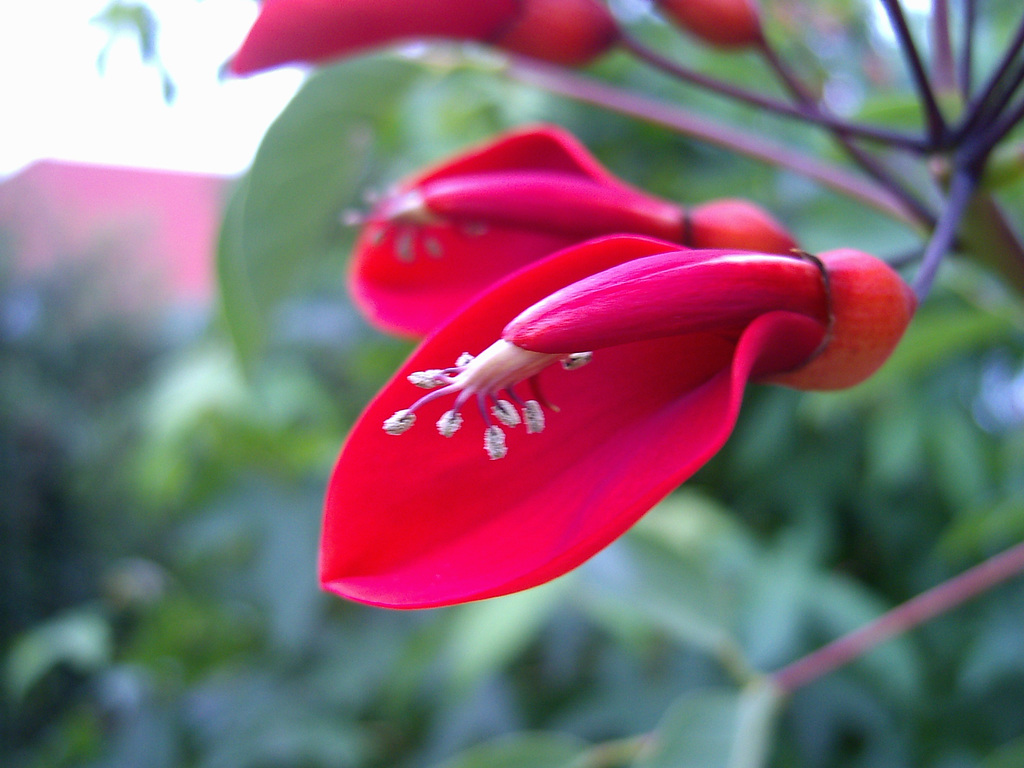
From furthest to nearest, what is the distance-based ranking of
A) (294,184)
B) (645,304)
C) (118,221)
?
(118,221)
(294,184)
(645,304)

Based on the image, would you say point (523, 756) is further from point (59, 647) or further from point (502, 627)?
point (59, 647)

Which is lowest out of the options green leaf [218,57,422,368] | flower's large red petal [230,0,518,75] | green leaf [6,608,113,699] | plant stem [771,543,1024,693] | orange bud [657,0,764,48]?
green leaf [6,608,113,699]

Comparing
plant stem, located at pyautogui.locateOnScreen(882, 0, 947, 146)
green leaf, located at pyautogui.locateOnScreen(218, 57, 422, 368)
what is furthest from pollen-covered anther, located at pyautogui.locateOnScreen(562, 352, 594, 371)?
green leaf, located at pyautogui.locateOnScreen(218, 57, 422, 368)

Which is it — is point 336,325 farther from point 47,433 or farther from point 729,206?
point 47,433

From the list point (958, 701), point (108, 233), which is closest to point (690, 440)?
point (958, 701)

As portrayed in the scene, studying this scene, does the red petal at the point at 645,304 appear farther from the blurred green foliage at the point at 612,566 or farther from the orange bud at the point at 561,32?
the blurred green foliage at the point at 612,566

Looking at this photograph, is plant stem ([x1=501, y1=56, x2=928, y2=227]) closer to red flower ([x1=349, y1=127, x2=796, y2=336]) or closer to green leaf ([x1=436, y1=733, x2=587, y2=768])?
red flower ([x1=349, y1=127, x2=796, y2=336])

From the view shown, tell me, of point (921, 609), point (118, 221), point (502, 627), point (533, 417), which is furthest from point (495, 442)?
point (118, 221)
